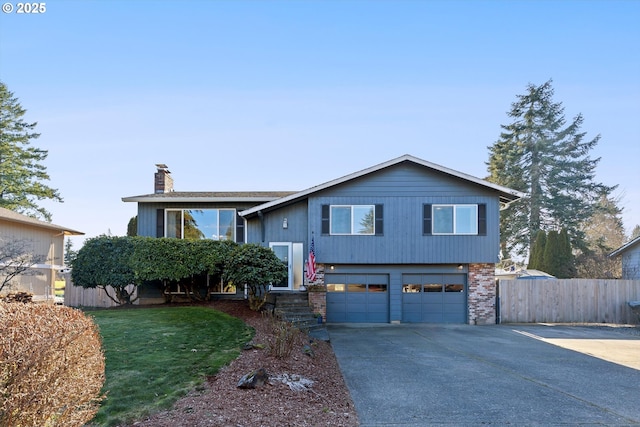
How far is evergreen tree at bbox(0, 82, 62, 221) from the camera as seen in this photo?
3061cm


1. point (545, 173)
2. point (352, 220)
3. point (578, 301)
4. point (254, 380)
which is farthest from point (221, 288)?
point (545, 173)

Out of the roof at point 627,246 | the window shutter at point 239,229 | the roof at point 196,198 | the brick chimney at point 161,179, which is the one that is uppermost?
the brick chimney at point 161,179

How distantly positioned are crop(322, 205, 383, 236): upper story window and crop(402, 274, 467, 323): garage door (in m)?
2.32

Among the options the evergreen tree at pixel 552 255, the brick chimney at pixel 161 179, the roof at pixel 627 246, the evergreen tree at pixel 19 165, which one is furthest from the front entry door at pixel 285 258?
the evergreen tree at pixel 19 165

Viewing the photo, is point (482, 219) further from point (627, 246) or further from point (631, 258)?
point (631, 258)

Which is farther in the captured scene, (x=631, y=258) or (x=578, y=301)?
(x=631, y=258)

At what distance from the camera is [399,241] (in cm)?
1603

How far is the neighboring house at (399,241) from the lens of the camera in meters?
16.0

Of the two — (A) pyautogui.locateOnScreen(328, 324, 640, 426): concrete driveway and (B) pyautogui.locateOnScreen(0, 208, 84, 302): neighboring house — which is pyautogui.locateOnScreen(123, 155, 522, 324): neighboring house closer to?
Result: (A) pyautogui.locateOnScreen(328, 324, 640, 426): concrete driveway

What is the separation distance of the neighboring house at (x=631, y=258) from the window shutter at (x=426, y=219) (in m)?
12.2

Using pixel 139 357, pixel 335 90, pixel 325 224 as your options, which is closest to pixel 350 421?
pixel 139 357

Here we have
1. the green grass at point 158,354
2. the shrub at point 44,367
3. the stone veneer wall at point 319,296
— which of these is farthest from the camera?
the stone veneer wall at point 319,296

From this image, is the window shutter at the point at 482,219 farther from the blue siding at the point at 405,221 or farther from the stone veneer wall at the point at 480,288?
the stone veneer wall at the point at 480,288

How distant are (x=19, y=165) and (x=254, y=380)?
33.7 metres
